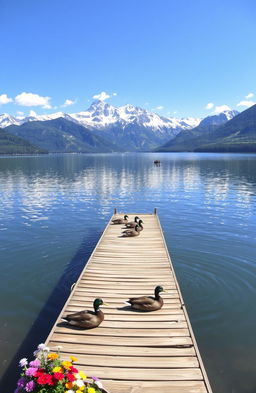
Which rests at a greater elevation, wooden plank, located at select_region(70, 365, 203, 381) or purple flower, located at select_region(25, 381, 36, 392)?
purple flower, located at select_region(25, 381, 36, 392)

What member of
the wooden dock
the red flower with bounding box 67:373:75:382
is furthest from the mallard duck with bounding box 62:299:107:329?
the red flower with bounding box 67:373:75:382

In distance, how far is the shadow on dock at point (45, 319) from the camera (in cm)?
1277

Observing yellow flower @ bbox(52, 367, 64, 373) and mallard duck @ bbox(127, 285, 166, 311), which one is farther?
mallard duck @ bbox(127, 285, 166, 311)

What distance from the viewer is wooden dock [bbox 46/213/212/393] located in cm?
1041

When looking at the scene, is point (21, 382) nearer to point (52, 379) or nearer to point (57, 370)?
point (52, 379)

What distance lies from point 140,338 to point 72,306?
4.26 m

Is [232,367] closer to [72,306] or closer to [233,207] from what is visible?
[72,306]

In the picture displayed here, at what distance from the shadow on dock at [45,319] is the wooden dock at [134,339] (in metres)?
2.25

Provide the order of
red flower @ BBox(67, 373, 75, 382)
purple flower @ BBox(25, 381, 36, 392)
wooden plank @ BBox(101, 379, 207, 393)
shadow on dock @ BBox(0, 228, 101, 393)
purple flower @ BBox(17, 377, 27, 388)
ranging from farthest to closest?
shadow on dock @ BBox(0, 228, 101, 393), wooden plank @ BBox(101, 379, 207, 393), purple flower @ BBox(17, 377, 27, 388), red flower @ BBox(67, 373, 75, 382), purple flower @ BBox(25, 381, 36, 392)

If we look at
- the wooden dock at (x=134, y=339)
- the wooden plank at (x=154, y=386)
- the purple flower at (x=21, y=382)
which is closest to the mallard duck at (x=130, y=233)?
the wooden dock at (x=134, y=339)

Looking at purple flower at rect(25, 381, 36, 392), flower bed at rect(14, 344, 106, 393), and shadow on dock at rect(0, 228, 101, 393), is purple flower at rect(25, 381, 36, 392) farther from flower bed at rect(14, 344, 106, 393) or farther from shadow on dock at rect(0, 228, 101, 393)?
shadow on dock at rect(0, 228, 101, 393)

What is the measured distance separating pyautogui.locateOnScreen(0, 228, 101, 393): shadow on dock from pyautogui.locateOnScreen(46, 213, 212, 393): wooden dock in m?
2.25

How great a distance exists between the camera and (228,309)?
1836cm

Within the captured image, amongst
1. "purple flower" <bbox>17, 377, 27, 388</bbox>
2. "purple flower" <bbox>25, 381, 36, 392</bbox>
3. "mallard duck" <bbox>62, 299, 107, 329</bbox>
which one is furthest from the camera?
"mallard duck" <bbox>62, 299, 107, 329</bbox>
